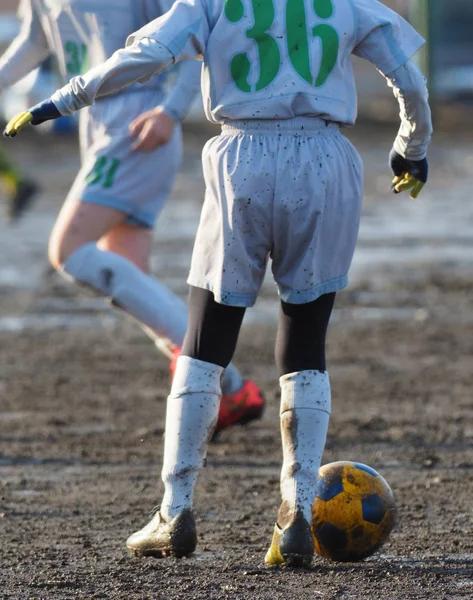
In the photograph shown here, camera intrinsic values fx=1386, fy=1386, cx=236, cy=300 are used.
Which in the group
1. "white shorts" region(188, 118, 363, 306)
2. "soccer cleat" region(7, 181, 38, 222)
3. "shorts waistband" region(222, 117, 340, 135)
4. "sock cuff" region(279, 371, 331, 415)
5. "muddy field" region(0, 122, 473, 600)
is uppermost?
"shorts waistband" region(222, 117, 340, 135)

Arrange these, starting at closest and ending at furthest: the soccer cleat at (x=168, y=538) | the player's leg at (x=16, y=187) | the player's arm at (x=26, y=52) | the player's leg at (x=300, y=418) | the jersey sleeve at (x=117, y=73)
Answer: the jersey sleeve at (x=117, y=73), the player's leg at (x=300, y=418), the soccer cleat at (x=168, y=538), the player's arm at (x=26, y=52), the player's leg at (x=16, y=187)

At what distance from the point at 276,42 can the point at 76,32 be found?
90.1 inches

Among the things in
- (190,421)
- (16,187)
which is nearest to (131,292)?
(190,421)

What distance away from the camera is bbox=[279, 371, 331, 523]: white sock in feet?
14.3

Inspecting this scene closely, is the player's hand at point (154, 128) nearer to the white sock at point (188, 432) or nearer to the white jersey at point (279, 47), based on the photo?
the white jersey at point (279, 47)

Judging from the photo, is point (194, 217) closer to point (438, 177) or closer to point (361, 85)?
point (438, 177)

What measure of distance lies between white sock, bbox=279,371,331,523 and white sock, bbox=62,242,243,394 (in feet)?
6.05

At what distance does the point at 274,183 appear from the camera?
4266 millimetres

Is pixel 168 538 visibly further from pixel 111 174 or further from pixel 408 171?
pixel 111 174

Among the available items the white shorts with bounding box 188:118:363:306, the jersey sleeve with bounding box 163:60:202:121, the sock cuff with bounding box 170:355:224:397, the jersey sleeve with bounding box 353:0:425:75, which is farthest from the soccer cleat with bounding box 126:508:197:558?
the jersey sleeve with bounding box 163:60:202:121

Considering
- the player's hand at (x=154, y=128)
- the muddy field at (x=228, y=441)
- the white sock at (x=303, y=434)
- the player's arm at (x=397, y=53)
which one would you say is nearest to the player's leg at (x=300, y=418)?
the white sock at (x=303, y=434)

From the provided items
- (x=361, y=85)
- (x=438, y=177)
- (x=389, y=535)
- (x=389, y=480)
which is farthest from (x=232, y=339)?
(x=361, y=85)

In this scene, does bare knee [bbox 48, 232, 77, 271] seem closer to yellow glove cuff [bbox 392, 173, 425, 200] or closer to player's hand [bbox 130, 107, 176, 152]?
player's hand [bbox 130, 107, 176, 152]

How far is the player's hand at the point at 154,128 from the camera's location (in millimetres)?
5625
